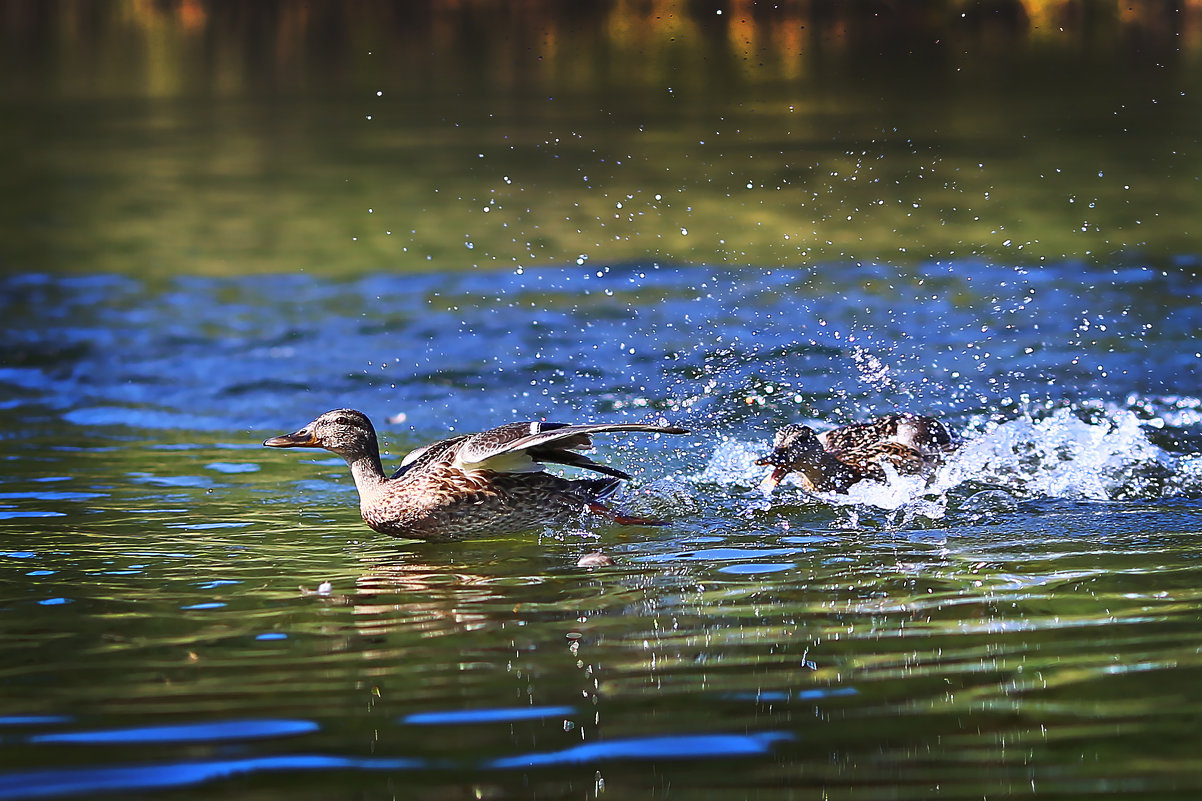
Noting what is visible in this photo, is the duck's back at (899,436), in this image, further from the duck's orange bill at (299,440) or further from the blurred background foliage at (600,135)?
the blurred background foliage at (600,135)

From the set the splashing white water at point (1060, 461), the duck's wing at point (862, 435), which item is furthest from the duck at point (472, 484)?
the splashing white water at point (1060, 461)

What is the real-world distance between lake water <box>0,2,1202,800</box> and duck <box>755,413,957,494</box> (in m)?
0.25

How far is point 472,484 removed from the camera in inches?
300

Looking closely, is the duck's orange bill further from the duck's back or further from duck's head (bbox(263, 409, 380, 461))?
the duck's back

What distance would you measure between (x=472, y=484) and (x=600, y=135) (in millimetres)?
19253

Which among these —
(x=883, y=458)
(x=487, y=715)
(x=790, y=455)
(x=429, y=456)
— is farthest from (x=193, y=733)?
(x=883, y=458)

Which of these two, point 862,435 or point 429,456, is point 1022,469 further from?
point 429,456

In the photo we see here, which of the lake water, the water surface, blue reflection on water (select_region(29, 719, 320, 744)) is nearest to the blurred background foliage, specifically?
the lake water

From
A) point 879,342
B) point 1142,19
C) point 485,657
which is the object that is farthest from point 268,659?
point 1142,19

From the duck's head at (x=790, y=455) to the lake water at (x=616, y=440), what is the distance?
0.34 m

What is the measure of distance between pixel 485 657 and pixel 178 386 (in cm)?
817

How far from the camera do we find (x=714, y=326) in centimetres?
1366

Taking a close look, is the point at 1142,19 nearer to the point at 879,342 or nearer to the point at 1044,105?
the point at 1044,105

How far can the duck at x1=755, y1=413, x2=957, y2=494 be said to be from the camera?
27.2ft
